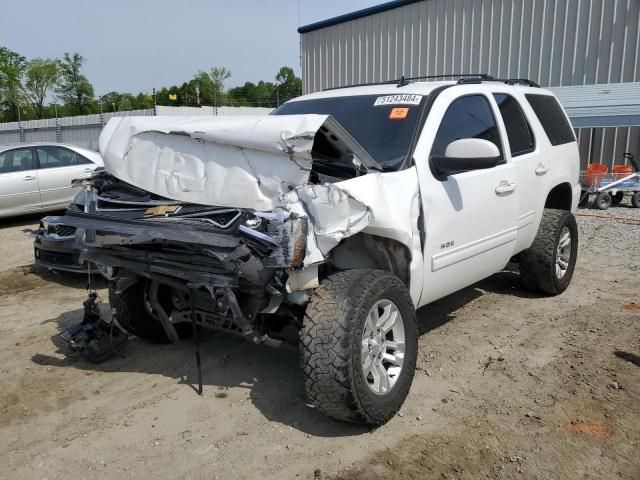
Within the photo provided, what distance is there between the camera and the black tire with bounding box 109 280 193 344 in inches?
162

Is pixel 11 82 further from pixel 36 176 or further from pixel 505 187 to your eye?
pixel 505 187

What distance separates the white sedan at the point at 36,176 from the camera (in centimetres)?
975

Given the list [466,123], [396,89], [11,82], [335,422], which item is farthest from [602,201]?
[11,82]

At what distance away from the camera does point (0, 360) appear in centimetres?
423

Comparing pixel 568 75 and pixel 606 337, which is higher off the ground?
pixel 568 75

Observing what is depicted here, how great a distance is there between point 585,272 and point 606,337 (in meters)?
2.09

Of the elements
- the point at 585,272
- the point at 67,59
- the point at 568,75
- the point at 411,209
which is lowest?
the point at 585,272

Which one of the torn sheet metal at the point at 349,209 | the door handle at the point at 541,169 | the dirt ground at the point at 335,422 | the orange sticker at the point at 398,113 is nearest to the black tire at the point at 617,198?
the dirt ground at the point at 335,422

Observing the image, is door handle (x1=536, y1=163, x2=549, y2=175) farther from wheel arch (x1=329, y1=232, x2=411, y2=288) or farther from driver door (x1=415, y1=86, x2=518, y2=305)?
wheel arch (x1=329, y1=232, x2=411, y2=288)

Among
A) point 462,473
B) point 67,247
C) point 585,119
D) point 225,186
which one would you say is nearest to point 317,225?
point 225,186

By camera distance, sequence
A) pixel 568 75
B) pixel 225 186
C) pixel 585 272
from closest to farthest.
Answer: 1. pixel 225 186
2. pixel 585 272
3. pixel 568 75

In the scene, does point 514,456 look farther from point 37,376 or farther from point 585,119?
point 585,119

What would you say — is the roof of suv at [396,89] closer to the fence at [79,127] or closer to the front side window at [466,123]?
the front side window at [466,123]

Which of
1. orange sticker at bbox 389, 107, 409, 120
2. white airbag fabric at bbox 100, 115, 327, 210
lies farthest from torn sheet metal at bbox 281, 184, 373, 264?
orange sticker at bbox 389, 107, 409, 120
